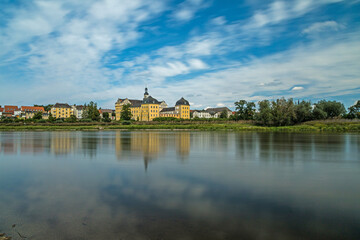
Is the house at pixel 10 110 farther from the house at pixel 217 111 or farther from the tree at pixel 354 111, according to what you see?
the tree at pixel 354 111

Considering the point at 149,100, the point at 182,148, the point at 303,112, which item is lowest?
the point at 182,148

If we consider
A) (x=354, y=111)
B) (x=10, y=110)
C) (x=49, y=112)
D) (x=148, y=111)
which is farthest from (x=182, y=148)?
(x=10, y=110)

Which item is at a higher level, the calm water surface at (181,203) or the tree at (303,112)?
the tree at (303,112)

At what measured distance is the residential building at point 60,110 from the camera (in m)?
127

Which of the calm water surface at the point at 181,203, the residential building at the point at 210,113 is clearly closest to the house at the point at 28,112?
the residential building at the point at 210,113

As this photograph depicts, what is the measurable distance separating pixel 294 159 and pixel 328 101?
180ft

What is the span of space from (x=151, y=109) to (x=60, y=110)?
46686mm

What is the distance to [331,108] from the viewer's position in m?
58.8

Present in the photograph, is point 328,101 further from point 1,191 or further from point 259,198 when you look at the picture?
point 1,191

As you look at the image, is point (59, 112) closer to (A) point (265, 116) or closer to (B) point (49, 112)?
(B) point (49, 112)

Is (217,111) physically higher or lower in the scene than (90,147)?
higher

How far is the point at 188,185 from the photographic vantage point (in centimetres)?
843

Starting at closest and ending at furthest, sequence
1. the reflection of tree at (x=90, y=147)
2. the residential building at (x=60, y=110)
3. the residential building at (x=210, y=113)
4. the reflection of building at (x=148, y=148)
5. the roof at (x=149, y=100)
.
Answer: the reflection of building at (x=148, y=148) < the reflection of tree at (x=90, y=147) < the roof at (x=149, y=100) < the residential building at (x=60, y=110) < the residential building at (x=210, y=113)

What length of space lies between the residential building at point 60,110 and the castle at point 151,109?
2501 cm
